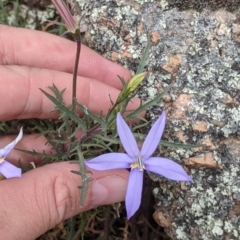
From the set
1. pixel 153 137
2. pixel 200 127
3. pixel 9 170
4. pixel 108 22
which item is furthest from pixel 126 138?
pixel 108 22

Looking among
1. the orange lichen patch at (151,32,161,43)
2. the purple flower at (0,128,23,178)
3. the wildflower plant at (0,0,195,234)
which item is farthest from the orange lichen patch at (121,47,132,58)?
the purple flower at (0,128,23,178)

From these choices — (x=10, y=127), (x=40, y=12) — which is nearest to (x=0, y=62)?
(x=10, y=127)

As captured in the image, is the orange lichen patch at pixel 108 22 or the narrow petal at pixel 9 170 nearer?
the narrow petal at pixel 9 170

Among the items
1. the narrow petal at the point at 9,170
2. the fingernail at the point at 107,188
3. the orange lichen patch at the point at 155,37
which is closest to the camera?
the narrow petal at the point at 9,170

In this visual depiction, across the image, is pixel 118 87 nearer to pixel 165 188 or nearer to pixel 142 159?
pixel 165 188

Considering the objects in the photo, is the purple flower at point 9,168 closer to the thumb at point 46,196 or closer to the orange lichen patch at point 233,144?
the thumb at point 46,196

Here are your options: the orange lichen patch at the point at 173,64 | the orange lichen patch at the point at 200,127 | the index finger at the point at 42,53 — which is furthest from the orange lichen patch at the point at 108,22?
the orange lichen patch at the point at 200,127

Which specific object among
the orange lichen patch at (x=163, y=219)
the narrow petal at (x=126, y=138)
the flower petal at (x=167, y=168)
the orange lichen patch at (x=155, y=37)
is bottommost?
the orange lichen patch at (x=163, y=219)

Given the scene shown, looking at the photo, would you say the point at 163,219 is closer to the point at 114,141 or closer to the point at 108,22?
the point at 114,141
